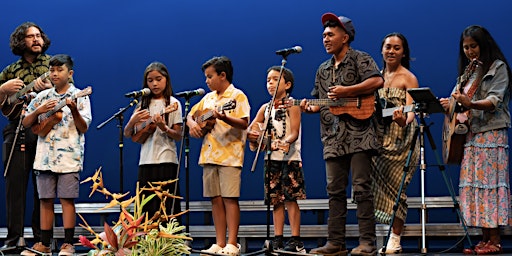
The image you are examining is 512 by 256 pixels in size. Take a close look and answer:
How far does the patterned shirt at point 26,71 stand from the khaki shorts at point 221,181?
154 cm

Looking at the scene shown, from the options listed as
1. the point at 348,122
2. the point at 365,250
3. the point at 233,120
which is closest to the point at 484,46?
the point at 348,122

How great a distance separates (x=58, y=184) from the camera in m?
4.80

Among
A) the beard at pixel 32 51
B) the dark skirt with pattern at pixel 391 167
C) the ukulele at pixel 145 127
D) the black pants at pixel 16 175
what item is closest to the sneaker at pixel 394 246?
the dark skirt with pattern at pixel 391 167

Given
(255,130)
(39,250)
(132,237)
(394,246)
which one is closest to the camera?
(132,237)

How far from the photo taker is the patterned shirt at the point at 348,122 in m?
4.12

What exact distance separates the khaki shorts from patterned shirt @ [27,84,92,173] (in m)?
0.95

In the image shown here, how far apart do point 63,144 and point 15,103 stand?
0.57 metres

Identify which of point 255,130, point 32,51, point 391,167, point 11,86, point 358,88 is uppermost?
point 32,51

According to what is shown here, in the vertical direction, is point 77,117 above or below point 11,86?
below

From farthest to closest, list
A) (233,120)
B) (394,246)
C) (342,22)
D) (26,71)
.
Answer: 1. (26,71)
2. (394,246)
3. (233,120)
4. (342,22)

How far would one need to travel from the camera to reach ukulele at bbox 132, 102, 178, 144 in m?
4.76

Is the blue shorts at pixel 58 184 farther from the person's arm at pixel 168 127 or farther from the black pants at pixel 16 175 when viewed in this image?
the person's arm at pixel 168 127

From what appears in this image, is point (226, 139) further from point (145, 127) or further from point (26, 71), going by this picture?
point (26, 71)

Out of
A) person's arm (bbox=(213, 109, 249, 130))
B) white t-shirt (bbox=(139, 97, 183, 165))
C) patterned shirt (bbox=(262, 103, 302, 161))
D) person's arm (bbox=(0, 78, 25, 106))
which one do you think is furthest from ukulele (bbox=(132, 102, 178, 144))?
person's arm (bbox=(0, 78, 25, 106))
